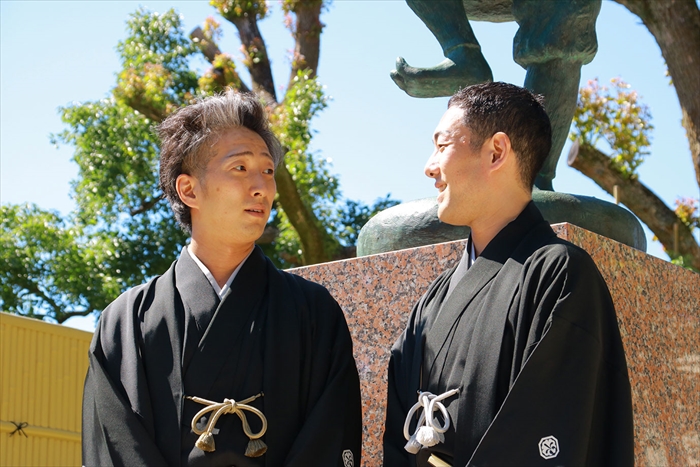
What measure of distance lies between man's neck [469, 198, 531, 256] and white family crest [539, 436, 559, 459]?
59cm

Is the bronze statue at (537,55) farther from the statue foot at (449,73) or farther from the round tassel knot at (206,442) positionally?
the round tassel knot at (206,442)

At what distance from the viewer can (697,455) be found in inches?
119

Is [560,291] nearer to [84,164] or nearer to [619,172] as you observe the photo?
[619,172]

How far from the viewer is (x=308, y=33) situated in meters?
12.4

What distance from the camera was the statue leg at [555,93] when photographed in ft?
11.0

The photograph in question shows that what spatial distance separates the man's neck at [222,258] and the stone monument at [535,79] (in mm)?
790

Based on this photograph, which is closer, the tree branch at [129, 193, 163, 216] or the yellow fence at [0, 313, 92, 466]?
the yellow fence at [0, 313, 92, 466]

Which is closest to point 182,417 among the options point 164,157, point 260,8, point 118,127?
point 164,157

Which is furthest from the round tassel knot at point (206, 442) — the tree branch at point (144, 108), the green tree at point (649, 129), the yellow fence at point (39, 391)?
the tree branch at point (144, 108)

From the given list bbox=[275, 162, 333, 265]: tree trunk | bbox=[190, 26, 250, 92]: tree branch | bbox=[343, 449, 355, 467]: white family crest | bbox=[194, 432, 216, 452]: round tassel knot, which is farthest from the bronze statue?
bbox=[190, 26, 250, 92]: tree branch

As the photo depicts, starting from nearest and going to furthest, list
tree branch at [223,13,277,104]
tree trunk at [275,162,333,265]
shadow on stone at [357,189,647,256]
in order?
shadow on stone at [357,189,647,256] → tree trunk at [275,162,333,265] → tree branch at [223,13,277,104]

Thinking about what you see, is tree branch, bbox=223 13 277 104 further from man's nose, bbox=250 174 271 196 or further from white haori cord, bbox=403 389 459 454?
white haori cord, bbox=403 389 459 454

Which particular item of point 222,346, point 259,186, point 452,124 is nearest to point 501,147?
point 452,124

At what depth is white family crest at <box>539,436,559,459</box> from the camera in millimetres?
2021
